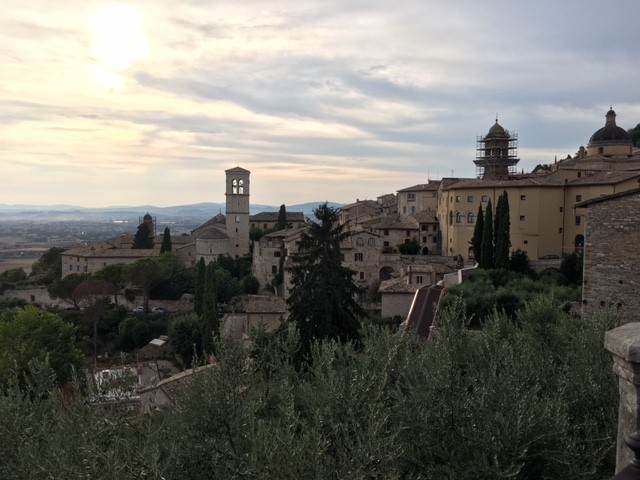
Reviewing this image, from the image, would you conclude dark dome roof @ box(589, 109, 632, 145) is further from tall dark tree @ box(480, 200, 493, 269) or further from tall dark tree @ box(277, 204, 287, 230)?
tall dark tree @ box(277, 204, 287, 230)

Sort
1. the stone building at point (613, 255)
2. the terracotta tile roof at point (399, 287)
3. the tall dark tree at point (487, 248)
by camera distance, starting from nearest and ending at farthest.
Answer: the stone building at point (613, 255)
the terracotta tile roof at point (399, 287)
the tall dark tree at point (487, 248)

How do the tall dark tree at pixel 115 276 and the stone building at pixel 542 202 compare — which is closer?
the stone building at pixel 542 202

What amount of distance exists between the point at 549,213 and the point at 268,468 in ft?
117

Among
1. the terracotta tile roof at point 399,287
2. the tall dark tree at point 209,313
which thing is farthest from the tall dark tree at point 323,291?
the tall dark tree at point 209,313

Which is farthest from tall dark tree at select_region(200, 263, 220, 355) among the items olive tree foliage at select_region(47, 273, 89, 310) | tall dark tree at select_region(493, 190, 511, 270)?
tall dark tree at select_region(493, 190, 511, 270)

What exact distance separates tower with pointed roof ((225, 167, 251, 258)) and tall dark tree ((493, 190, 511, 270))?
30972mm

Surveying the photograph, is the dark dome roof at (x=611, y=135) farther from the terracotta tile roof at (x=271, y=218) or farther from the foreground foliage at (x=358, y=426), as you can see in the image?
the foreground foliage at (x=358, y=426)

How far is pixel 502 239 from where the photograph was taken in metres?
30.6

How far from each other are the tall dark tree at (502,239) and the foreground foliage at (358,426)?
2471 cm

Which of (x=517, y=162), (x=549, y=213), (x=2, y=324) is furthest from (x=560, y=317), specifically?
(x=517, y=162)

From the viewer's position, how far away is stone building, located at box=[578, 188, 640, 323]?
38.5 feet

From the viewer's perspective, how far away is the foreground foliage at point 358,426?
13.7ft

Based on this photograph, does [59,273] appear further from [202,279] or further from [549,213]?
[549,213]

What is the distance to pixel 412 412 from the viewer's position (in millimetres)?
5109
